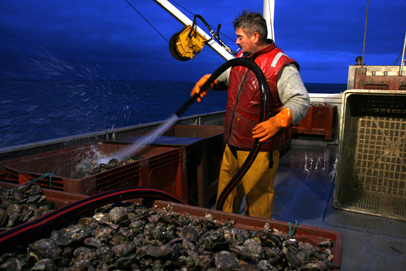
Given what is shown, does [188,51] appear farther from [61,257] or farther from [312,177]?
[61,257]

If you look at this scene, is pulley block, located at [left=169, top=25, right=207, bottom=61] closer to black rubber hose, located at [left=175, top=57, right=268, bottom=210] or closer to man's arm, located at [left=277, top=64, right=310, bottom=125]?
black rubber hose, located at [left=175, top=57, right=268, bottom=210]

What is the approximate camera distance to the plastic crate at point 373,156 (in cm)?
334

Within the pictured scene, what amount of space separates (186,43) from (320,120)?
12.9ft

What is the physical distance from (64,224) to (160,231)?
18.9 inches

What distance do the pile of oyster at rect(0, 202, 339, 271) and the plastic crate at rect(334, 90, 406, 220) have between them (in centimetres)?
235

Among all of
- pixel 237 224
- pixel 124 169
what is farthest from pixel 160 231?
pixel 124 169

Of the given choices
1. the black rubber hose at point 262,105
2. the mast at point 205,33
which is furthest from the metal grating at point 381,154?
the mast at point 205,33

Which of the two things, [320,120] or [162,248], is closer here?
[162,248]

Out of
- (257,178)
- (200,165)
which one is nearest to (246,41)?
(257,178)

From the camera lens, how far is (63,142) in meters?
3.45

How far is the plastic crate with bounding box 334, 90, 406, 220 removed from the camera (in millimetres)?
3344

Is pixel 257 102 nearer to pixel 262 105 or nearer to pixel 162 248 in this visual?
pixel 262 105

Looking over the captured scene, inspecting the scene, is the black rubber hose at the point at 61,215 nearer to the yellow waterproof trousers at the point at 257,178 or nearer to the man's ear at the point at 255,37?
the yellow waterproof trousers at the point at 257,178

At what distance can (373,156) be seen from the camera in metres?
3.57
